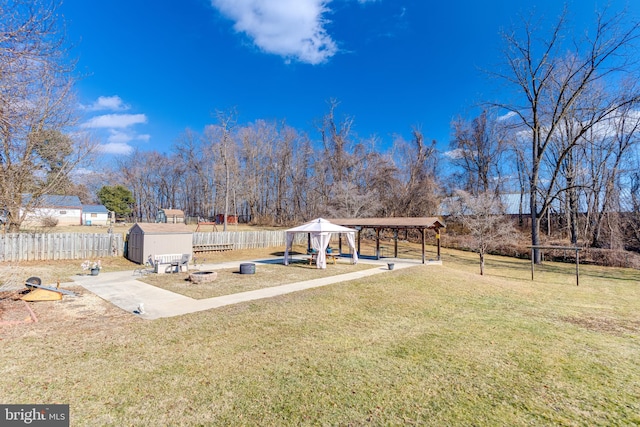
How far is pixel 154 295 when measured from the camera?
959 centimetres

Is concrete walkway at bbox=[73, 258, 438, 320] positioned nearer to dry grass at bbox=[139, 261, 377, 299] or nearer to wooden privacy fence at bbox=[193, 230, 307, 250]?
dry grass at bbox=[139, 261, 377, 299]

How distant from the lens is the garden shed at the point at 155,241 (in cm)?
1573

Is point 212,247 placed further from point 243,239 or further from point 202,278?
point 202,278

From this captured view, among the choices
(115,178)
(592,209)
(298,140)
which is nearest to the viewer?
(592,209)

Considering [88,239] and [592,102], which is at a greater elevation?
[592,102]

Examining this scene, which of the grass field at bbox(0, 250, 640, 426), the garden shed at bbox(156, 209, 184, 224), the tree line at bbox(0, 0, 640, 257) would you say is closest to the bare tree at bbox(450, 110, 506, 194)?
the tree line at bbox(0, 0, 640, 257)

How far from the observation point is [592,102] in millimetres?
24125

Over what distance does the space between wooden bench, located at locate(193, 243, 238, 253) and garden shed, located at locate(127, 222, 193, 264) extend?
296 centimetres

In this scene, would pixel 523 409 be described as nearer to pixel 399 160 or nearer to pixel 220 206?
pixel 399 160

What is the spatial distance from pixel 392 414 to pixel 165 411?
283cm

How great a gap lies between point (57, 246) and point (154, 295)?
989 cm

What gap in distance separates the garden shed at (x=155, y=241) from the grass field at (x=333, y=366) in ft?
30.2

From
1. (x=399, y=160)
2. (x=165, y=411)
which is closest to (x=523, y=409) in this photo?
(x=165, y=411)

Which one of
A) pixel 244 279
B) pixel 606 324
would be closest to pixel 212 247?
pixel 244 279
